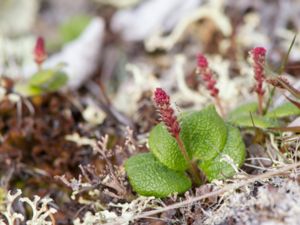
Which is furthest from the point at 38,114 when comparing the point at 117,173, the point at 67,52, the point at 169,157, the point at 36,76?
the point at 169,157

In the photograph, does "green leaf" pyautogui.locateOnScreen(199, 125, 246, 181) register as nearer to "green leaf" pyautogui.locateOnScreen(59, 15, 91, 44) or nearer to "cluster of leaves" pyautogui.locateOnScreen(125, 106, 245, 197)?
"cluster of leaves" pyautogui.locateOnScreen(125, 106, 245, 197)

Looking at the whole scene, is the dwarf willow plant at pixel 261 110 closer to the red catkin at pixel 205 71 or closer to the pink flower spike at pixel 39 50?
the red catkin at pixel 205 71

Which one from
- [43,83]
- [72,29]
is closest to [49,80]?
[43,83]

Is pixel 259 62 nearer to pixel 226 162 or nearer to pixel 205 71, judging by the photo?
pixel 205 71

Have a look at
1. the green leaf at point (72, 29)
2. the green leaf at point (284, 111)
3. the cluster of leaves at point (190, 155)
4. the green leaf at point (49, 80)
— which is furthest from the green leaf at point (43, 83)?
the green leaf at point (284, 111)

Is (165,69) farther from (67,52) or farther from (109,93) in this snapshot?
(67,52)

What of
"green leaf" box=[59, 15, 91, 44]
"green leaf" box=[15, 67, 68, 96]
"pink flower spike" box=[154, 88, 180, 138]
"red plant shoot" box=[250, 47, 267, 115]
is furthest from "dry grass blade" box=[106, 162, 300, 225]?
"green leaf" box=[59, 15, 91, 44]
